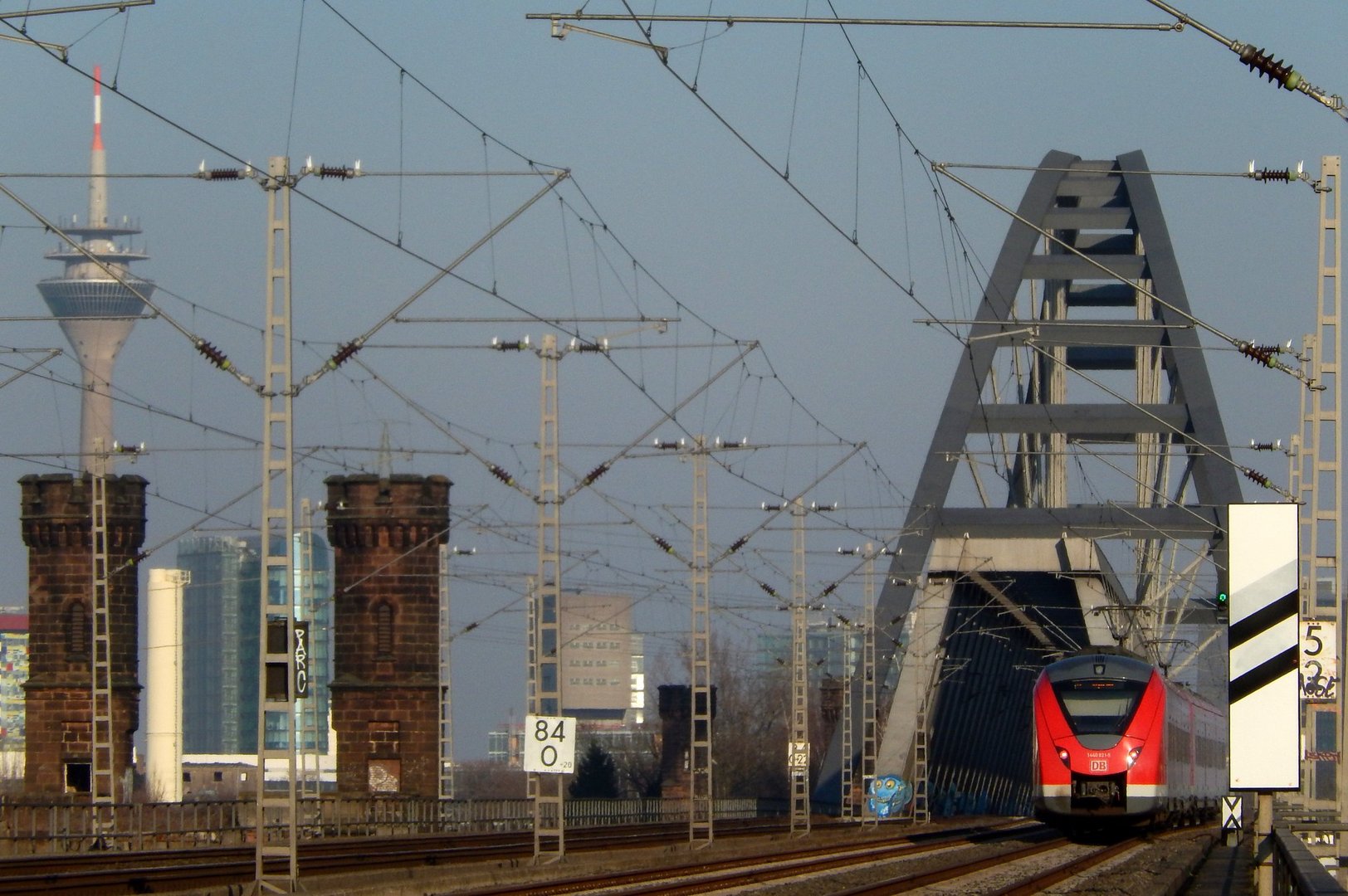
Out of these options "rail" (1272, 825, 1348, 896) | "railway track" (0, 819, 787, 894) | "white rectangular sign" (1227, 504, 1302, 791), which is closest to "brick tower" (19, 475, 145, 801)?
"railway track" (0, 819, 787, 894)

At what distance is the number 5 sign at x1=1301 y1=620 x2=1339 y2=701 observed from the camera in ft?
95.6

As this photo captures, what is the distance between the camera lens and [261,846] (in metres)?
22.7

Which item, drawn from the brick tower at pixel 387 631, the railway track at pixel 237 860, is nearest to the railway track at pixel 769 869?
the railway track at pixel 237 860

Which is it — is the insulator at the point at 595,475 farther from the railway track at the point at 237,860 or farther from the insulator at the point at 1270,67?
the insulator at the point at 1270,67

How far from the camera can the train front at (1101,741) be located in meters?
33.1

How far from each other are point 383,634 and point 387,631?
0.15 metres

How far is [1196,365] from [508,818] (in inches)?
952

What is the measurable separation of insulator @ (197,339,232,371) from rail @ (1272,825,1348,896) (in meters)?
12.3

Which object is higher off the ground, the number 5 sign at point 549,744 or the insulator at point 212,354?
the insulator at point 212,354

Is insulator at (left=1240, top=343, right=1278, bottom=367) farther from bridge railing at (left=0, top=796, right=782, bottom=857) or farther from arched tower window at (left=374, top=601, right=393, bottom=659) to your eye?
arched tower window at (left=374, top=601, right=393, bottom=659)

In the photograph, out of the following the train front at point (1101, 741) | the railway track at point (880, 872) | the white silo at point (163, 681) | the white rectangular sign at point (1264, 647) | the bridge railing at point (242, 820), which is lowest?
the white silo at point (163, 681)

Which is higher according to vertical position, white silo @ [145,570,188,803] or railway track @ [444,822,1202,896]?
railway track @ [444,822,1202,896]

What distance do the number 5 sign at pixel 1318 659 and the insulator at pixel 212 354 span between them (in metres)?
14.6

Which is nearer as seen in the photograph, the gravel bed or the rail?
the rail
